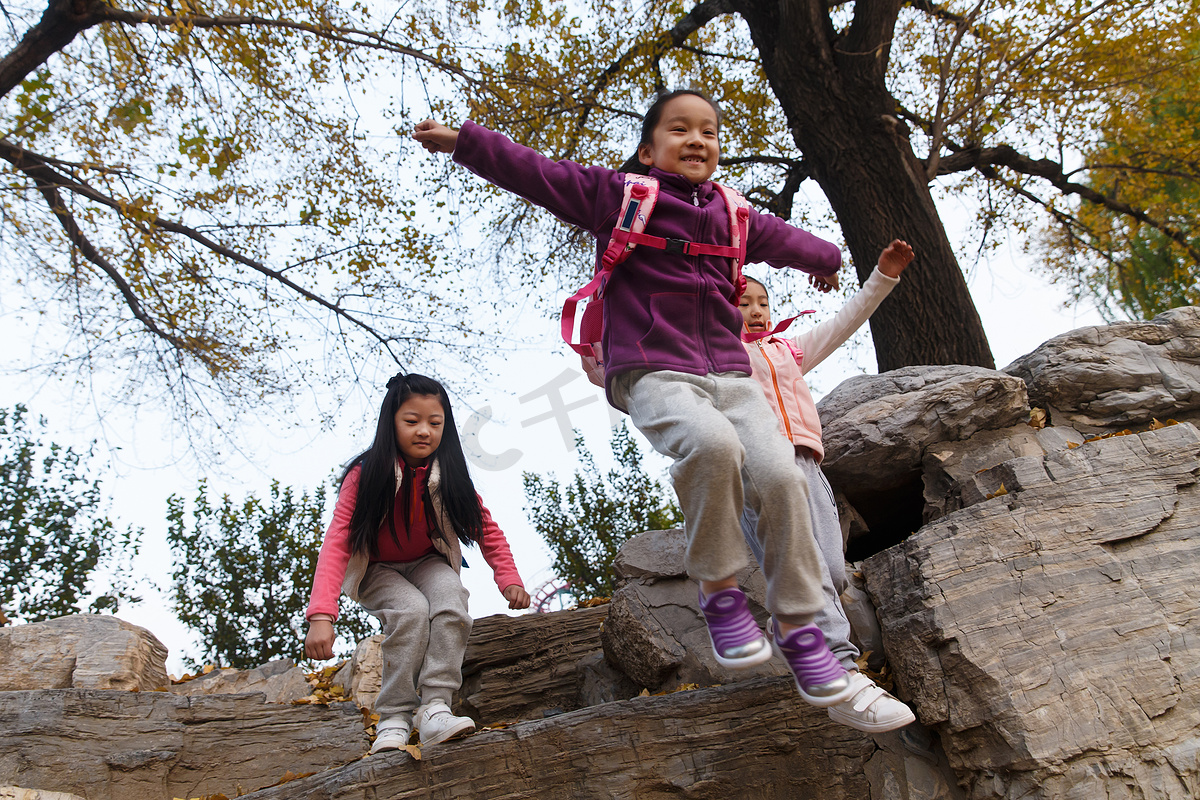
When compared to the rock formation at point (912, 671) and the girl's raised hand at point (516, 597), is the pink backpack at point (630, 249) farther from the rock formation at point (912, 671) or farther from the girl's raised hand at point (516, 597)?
the rock formation at point (912, 671)

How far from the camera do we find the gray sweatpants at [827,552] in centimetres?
271

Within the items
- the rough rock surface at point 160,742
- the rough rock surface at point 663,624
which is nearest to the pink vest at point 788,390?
the rough rock surface at point 663,624

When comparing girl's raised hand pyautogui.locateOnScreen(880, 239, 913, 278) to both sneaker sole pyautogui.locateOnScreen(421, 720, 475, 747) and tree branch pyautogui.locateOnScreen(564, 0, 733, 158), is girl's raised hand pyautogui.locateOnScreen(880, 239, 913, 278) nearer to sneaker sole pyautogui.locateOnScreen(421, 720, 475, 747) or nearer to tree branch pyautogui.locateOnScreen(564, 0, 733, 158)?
sneaker sole pyautogui.locateOnScreen(421, 720, 475, 747)

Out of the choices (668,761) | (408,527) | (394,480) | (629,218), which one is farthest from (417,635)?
(629,218)

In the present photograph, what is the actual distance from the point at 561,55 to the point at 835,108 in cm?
328

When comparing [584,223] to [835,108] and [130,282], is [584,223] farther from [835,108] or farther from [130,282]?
[130,282]

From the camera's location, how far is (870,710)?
2408 millimetres

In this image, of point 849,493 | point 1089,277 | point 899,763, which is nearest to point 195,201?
point 849,493

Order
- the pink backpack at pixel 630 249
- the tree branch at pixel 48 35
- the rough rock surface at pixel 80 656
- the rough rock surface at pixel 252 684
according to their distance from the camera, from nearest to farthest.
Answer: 1. the pink backpack at pixel 630 249
2. the rough rock surface at pixel 80 656
3. the rough rock surface at pixel 252 684
4. the tree branch at pixel 48 35

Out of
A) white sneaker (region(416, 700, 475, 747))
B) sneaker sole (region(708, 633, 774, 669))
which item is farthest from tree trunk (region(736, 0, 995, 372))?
white sneaker (region(416, 700, 475, 747))

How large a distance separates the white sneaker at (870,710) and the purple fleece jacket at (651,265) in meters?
A: 1.10

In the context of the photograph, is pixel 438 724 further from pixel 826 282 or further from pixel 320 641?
pixel 826 282

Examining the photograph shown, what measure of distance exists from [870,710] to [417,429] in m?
1.96

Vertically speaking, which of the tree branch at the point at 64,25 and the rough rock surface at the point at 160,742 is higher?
the tree branch at the point at 64,25
